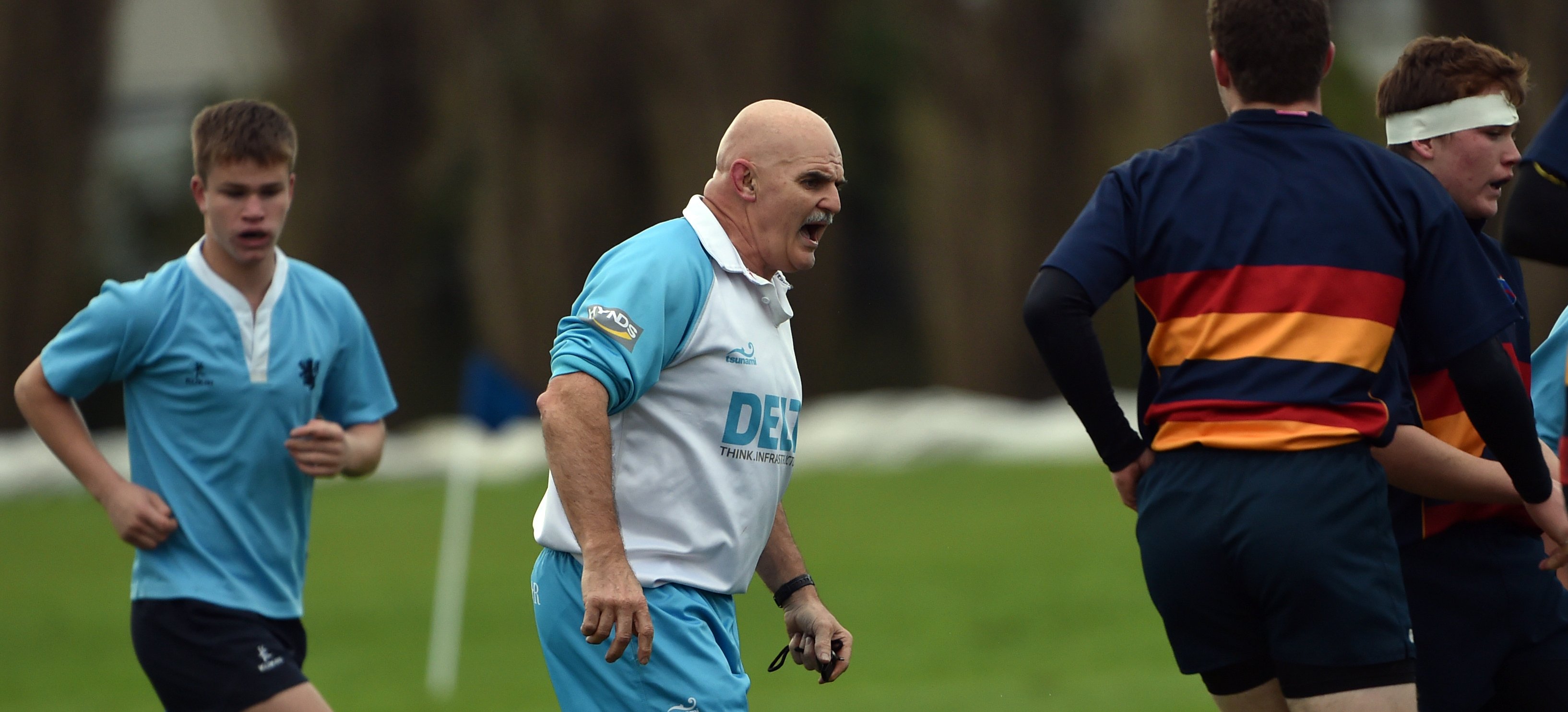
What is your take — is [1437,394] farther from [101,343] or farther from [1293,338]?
[101,343]

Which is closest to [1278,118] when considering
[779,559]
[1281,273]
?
[1281,273]

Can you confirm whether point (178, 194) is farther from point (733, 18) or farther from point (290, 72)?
point (733, 18)

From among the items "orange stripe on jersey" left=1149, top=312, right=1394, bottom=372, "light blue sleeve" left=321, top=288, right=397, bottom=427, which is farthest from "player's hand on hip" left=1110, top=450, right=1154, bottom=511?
"light blue sleeve" left=321, top=288, right=397, bottom=427

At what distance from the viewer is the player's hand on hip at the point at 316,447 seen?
5.27 meters

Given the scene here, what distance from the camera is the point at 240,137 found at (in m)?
5.23

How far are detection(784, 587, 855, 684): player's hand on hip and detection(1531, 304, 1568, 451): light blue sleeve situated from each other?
1784 mm

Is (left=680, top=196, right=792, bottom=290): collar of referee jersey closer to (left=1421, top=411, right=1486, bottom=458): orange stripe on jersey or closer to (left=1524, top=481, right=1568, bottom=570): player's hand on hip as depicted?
(left=1421, top=411, right=1486, bottom=458): orange stripe on jersey

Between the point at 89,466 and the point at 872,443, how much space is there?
21.6m

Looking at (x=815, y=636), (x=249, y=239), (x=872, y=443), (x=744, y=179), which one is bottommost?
(x=872, y=443)

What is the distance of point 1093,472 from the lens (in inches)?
844

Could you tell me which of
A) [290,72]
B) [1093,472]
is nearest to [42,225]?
[290,72]

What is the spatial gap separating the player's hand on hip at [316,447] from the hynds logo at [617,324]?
5.87 ft

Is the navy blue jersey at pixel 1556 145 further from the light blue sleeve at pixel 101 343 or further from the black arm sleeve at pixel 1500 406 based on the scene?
the light blue sleeve at pixel 101 343

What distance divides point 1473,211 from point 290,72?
23700 millimetres
